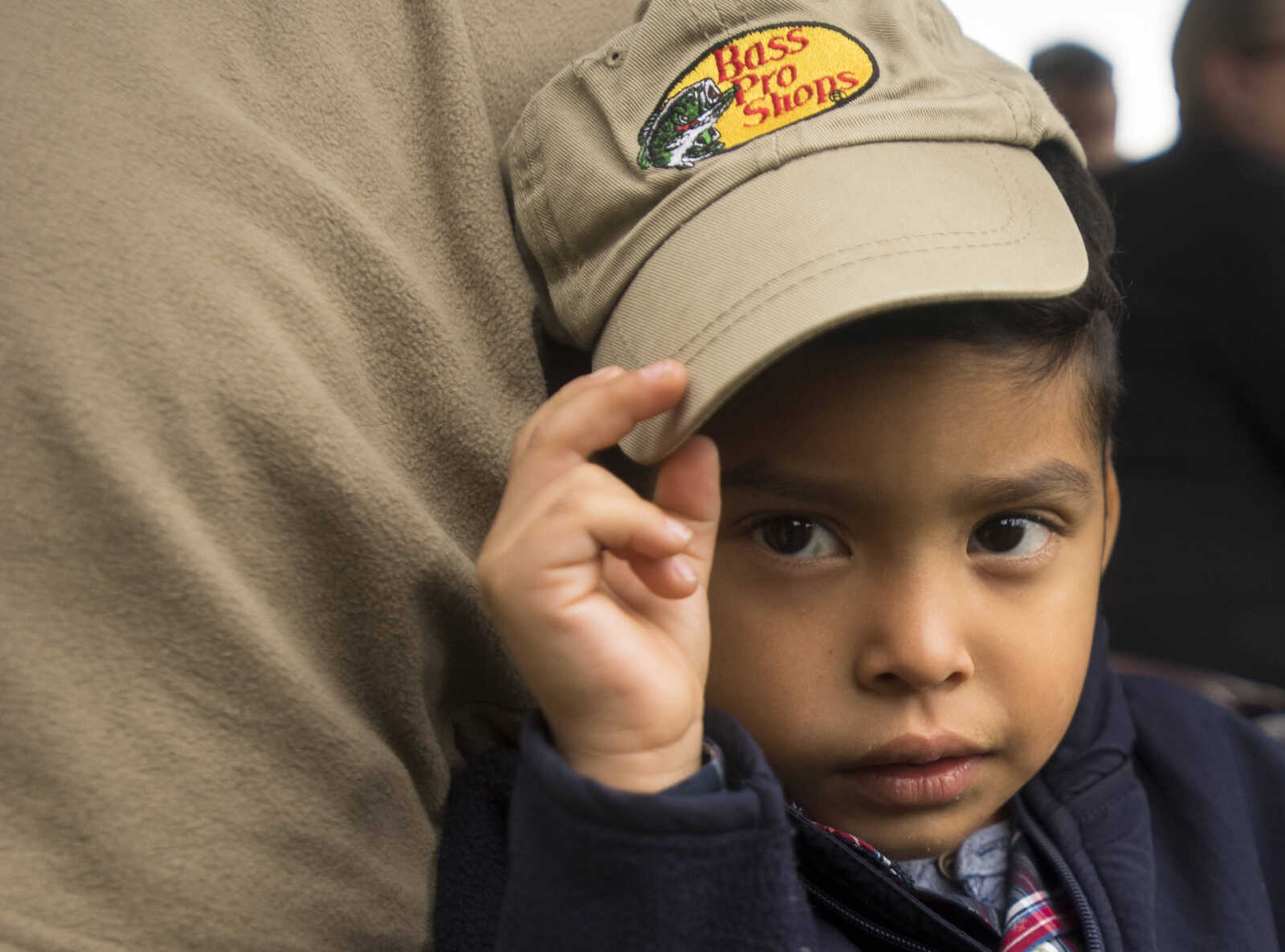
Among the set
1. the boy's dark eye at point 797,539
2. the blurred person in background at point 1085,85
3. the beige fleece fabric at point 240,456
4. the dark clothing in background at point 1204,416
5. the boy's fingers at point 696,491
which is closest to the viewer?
the beige fleece fabric at point 240,456

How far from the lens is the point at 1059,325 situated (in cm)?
93

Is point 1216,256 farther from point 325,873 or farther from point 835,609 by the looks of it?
point 325,873

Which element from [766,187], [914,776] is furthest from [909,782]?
[766,187]

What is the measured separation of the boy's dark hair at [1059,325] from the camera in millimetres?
861

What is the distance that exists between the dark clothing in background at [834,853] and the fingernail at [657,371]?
0.24 metres

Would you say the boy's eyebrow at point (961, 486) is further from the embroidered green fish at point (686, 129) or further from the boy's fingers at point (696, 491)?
the embroidered green fish at point (686, 129)

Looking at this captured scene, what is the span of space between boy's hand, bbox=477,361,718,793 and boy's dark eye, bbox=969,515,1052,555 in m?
0.28

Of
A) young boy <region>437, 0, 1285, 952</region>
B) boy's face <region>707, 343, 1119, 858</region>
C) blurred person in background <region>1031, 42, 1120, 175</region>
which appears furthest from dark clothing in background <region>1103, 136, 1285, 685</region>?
blurred person in background <region>1031, 42, 1120, 175</region>

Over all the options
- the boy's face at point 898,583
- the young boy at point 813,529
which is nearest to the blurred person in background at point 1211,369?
the young boy at point 813,529

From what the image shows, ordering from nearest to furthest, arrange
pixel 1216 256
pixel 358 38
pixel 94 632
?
1. pixel 94 632
2. pixel 358 38
3. pixel 1216 256

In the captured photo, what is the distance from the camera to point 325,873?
0.76 metres

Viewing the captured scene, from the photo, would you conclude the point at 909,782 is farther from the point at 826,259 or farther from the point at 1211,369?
the point at 1211,369

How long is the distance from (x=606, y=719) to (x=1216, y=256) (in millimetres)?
1215

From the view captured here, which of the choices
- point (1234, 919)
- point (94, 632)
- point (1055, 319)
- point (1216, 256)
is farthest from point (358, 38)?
point (1216, 256)
